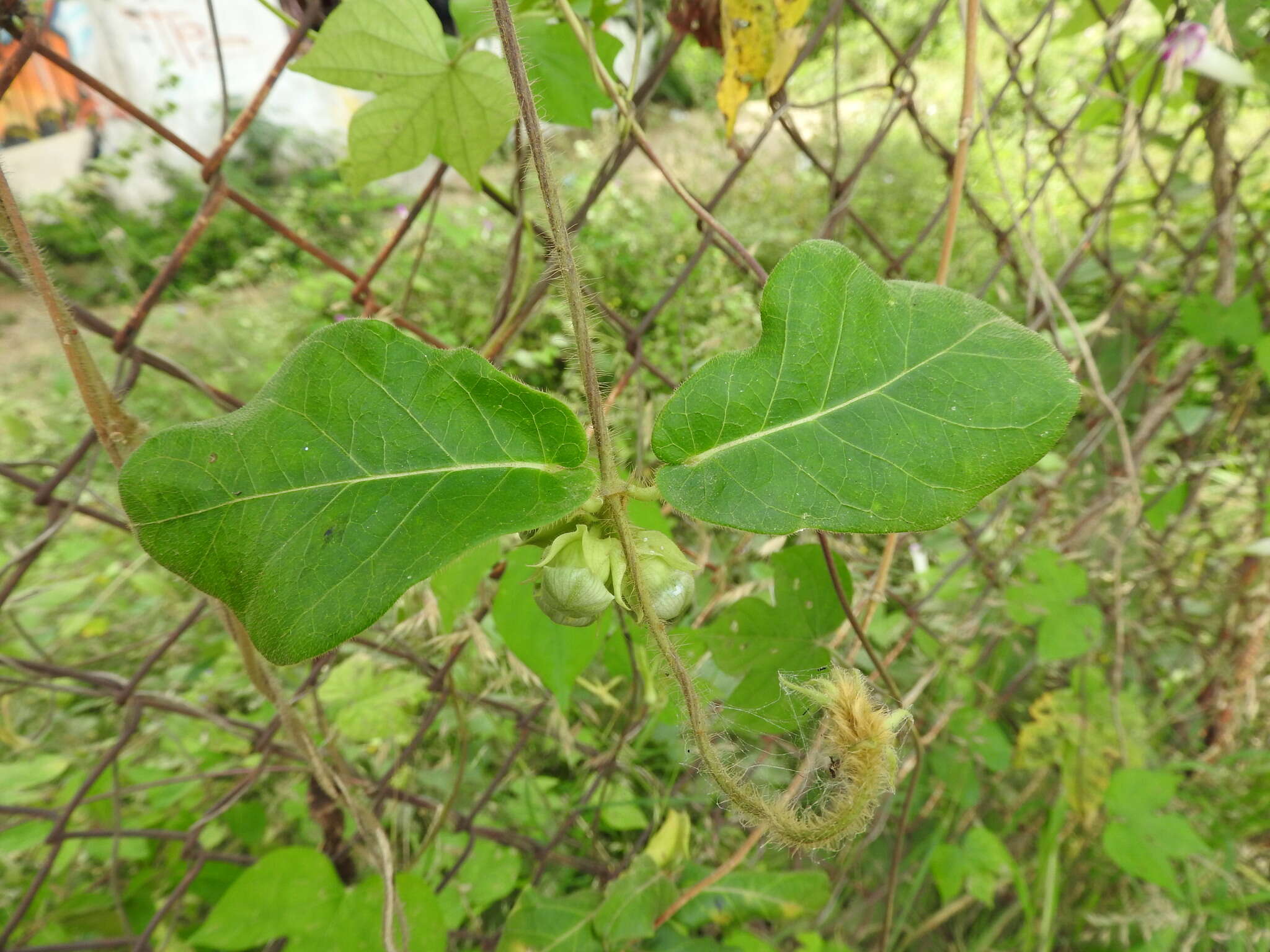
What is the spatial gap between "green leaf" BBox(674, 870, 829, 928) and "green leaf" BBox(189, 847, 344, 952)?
390 millimetres

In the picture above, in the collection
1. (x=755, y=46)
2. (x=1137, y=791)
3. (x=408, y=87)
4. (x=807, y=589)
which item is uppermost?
(x=755, y=46)

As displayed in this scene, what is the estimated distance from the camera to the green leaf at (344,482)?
33cm

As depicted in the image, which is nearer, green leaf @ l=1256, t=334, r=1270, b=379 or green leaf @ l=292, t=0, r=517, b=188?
green leaf @ l=292, t=0, r=517, b=188

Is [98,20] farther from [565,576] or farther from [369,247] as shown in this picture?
[565,576]

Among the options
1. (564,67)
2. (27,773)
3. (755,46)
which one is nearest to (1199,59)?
(755,46)

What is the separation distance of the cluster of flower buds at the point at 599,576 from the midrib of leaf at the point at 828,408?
0.06 m

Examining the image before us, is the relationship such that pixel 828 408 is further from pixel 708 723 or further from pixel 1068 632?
pixel 1068 632

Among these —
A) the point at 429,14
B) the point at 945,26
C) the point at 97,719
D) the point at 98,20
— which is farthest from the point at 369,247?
the point at 945,26

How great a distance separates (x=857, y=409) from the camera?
38cm

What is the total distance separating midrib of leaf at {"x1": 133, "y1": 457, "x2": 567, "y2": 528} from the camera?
13.0 inches

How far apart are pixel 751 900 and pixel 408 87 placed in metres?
0.91

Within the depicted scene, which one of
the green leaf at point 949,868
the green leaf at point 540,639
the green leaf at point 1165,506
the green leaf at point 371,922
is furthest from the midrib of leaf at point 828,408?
the green leaf at point 1165,506

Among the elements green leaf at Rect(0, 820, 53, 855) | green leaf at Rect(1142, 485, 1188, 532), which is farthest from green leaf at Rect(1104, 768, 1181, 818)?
green leaf at Rect(0, 820, 53, 855)

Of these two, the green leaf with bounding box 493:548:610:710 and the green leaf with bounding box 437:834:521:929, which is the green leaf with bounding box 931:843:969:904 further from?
the green leaf with bounding box 493:548:610:710
